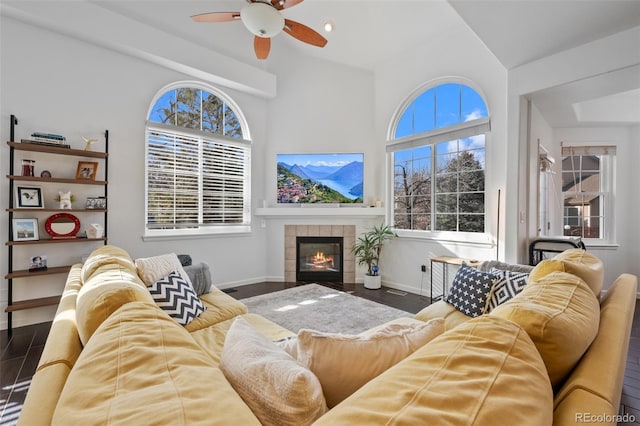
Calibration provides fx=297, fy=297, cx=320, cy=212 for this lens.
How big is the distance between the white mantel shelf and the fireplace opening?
17.2 inches

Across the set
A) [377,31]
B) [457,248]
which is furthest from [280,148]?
[457,248]

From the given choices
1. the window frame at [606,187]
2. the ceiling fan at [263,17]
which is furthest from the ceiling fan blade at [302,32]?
the window frame at [606,187]

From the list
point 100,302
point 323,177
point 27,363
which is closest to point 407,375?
point 100,302

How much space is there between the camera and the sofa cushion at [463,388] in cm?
50

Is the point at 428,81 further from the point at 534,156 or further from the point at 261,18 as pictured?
the point at 261,18

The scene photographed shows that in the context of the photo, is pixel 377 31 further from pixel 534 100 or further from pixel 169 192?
pixel 169 192

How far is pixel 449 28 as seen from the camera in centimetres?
408

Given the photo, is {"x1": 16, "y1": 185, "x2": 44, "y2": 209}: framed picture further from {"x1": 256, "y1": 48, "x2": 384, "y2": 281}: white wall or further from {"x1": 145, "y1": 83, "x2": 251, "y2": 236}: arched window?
{"x1": 256, "y1": 48, "x2": 384, "y2": 281}: white wall

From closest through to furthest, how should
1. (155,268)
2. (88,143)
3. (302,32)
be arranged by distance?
(155,268)
(302,32)
(88,143)

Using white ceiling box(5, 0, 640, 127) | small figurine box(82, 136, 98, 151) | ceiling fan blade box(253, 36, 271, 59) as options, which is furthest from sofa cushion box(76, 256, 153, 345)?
white ceiling box(5, 0, 640, 127)

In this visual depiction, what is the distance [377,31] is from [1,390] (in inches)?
213

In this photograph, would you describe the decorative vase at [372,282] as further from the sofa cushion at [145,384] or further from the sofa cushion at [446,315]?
the sofa cushion at [145,384]

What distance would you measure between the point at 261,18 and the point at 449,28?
118 inches

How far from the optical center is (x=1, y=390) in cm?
198
